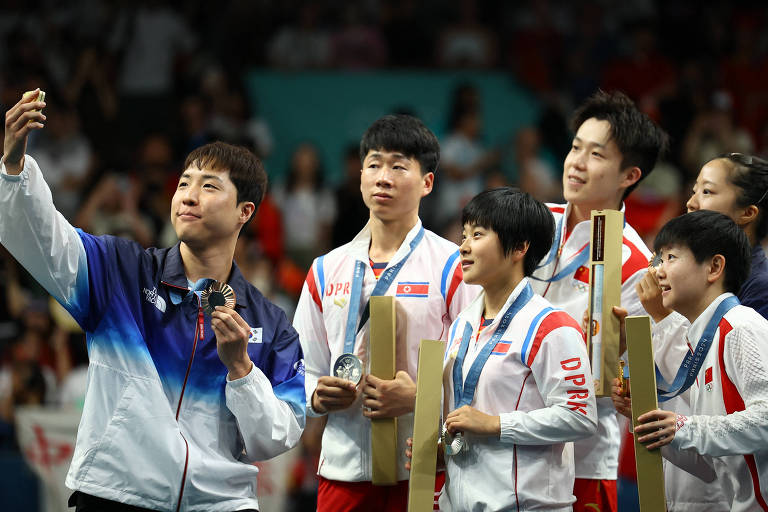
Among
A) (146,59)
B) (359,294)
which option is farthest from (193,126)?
(359,294)

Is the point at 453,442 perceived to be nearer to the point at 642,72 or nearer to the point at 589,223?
the point at 589,223

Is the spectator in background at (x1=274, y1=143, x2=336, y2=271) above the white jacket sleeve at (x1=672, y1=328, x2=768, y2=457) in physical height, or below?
above

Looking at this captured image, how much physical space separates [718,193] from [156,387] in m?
2.59

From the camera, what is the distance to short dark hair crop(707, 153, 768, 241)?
4.35 m

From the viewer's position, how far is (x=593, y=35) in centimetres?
1155

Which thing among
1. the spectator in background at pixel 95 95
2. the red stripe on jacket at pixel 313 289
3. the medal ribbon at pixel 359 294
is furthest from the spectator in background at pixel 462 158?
the medal ribbon at pixel 359 294

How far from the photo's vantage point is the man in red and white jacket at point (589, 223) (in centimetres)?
440

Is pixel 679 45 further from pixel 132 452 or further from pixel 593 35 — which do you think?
pixel 132 452

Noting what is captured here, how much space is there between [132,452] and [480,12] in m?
9.48

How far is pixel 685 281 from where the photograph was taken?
3904 millimetres

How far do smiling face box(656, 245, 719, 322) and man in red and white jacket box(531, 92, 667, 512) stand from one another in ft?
1.63

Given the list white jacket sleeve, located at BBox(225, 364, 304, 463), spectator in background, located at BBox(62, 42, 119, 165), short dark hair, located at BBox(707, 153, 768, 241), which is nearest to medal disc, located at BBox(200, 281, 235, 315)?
Answer: white jacket sleeve, located at BBox(225, 364, 304, 463)

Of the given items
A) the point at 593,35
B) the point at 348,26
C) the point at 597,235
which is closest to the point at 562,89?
the point at 593,35

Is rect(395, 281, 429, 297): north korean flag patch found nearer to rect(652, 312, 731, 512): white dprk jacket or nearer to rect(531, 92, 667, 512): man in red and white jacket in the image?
rect(531, 92, 667, 512): man in red and white jacket
